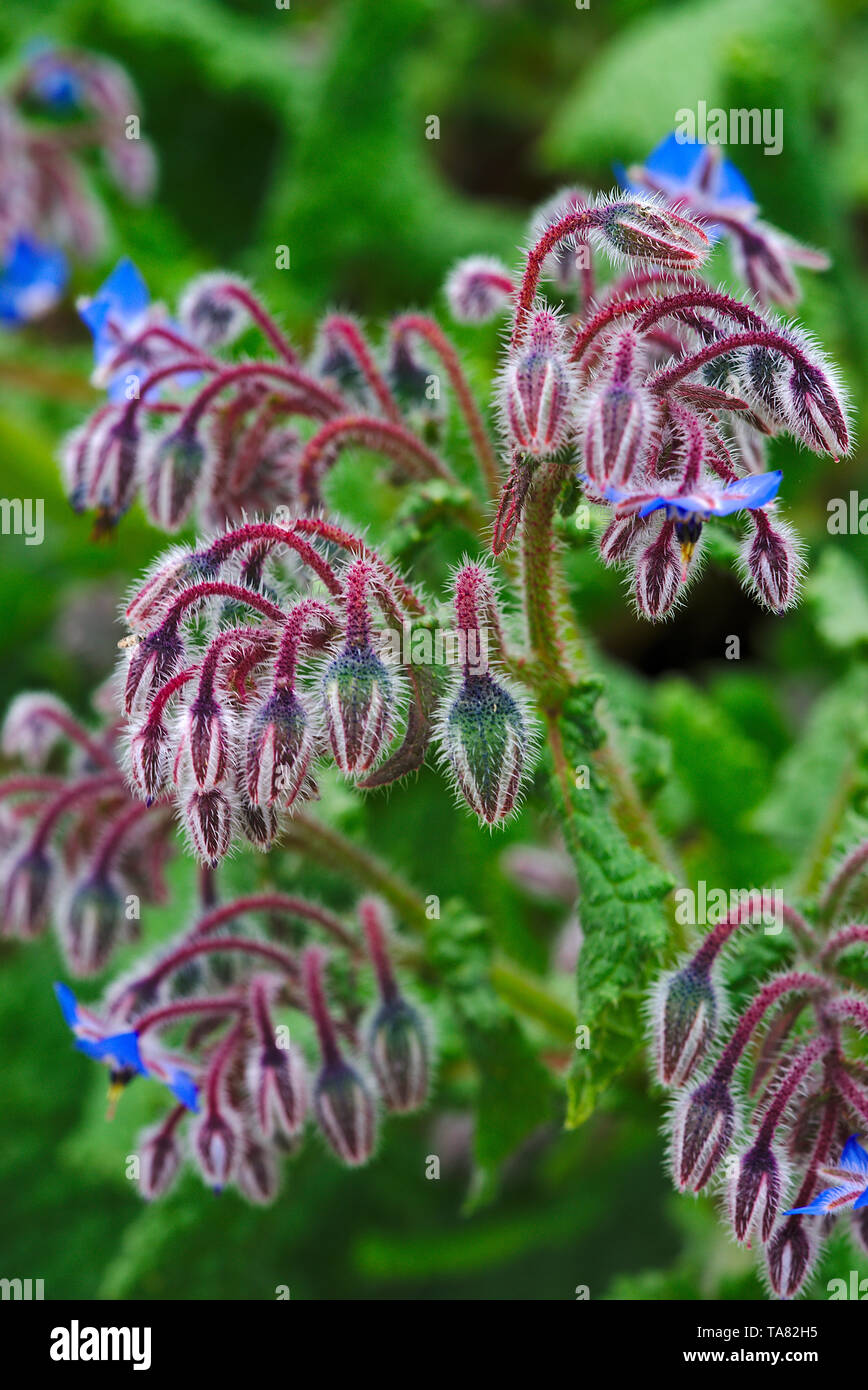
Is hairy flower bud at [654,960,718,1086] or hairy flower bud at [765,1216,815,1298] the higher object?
hairy flower bud at [654,960,718,1086]

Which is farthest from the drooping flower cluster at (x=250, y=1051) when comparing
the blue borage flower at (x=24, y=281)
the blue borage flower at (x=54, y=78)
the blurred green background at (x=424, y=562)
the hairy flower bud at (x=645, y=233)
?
the blue borage flower at (x=54, y=78)

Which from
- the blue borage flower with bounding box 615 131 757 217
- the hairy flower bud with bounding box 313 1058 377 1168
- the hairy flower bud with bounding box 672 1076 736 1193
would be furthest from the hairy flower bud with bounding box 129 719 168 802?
the blue borage flower with bounding box 615 131 757 217

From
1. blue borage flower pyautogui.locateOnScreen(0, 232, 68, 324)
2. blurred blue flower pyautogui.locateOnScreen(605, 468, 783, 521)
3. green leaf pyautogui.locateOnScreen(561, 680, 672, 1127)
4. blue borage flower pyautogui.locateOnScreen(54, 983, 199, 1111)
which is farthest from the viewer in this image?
blue borage flower pyautogui.locateOnScreen(0, 232, 68, 324)

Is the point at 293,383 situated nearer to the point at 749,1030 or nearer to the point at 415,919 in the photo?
the point at 415,919

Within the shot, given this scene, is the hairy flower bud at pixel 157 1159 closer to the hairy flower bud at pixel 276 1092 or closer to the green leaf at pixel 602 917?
the hairy flower bud at pixel 276 1092

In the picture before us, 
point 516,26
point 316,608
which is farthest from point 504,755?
point 516,26

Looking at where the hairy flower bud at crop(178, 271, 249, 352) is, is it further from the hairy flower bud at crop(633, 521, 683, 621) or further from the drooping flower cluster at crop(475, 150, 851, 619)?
the hairy flower bud at crop(633, 521, 683, 621)

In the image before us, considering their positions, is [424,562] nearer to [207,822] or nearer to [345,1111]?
[345,1111]

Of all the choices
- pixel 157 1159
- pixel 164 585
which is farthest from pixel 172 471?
pixel 157 1159

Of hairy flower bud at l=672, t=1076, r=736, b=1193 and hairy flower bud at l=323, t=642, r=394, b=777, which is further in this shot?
hairy flower bud at l=672, t=1076, r=736, b=1193
